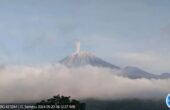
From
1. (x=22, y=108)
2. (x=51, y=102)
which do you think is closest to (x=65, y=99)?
(x=51, y=102)

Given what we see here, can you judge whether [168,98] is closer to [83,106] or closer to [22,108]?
[83,106]

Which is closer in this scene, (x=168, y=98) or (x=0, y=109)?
(x=168, y=98)

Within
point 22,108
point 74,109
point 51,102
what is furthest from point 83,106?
point 51,102

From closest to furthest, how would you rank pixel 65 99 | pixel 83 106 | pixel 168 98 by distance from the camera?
pixel 168 98 → pixel 83 106 → pixel 65 99

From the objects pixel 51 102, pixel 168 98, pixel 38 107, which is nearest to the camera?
pixel 168 98

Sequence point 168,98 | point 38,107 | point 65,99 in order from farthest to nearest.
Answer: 1. point 65,99
2. point 38,107
3. point 168,98

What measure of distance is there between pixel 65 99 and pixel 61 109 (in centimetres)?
3388

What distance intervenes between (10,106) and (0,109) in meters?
2.48

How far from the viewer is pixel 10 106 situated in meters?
123

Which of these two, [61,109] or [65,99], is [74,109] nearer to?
[61,109]

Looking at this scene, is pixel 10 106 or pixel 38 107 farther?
pixel 38 107

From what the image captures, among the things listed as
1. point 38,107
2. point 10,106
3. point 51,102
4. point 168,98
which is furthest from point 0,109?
point 168,98

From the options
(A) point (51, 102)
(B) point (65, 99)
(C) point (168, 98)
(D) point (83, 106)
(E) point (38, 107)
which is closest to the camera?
(C) point (168, 98)

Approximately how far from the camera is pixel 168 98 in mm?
69188
